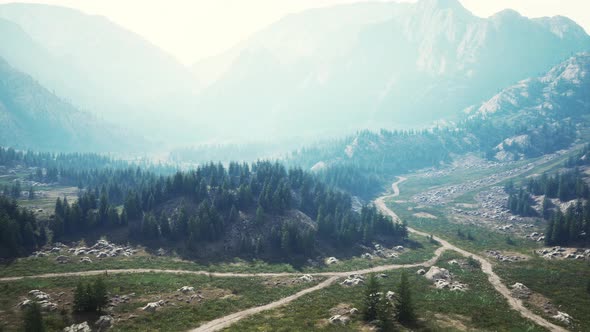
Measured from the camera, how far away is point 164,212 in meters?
131

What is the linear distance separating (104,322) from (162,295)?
55.6ft

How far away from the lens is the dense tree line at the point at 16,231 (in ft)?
316

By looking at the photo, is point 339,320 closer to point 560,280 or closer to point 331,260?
point 331,260

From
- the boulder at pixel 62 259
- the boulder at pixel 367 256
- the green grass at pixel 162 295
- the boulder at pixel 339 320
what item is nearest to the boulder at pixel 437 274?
the boulder at pixel 367 256

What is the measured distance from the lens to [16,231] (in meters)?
99.3

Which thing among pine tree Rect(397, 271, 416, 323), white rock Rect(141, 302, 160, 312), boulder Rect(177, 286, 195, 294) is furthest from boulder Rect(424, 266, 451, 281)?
white rock Rect(141, 302, 160, 312)

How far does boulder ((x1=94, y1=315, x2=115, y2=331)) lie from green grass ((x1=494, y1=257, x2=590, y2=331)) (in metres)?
83.5

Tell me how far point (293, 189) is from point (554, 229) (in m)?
110

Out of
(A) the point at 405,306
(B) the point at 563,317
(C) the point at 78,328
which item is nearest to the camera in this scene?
(C) the point at 78,328

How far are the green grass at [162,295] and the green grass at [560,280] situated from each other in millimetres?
56830

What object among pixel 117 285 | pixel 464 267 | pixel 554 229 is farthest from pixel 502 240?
pixel 117 285

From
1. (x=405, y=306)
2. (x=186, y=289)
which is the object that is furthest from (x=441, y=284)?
(x=186, y=289)

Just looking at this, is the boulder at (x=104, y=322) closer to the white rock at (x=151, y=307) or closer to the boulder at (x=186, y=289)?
A: the white rock at (x=151, y=307)

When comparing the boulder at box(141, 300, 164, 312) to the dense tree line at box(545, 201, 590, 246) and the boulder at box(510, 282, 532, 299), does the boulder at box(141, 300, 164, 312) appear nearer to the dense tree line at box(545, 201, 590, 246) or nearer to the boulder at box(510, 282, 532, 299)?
the boulder at box(510, 282, 532, 299)
